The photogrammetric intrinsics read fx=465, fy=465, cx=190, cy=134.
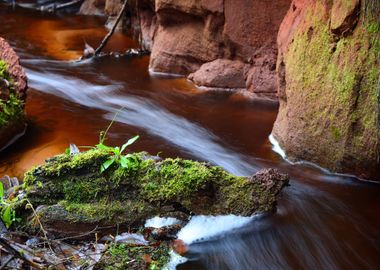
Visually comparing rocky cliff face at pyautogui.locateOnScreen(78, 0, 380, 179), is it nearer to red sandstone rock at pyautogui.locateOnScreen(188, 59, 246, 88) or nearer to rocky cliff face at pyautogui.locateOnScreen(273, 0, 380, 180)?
rocky cliff face at pyautogui.locateOnScreen(273, 0, 380, 180)

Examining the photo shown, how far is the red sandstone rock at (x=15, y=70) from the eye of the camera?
20.0 feet

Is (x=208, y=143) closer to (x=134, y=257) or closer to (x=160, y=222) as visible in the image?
(x=160, y=222)

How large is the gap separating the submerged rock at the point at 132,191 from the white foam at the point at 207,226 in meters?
0.05

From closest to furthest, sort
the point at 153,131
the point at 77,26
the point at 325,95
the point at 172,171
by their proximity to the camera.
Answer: the point at 172,171 → the point at 325,95 → the point at 153,131 → the point at 77,26

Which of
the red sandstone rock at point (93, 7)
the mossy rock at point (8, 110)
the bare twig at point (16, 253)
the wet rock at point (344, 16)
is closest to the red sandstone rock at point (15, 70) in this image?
the mossy rock at point (8, 110)

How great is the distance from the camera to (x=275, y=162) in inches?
217

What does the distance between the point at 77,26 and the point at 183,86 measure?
23.0 ft

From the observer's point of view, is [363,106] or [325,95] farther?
[325,95]

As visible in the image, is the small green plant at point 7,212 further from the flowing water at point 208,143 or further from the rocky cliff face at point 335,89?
the rocky cliff face at point 335,89

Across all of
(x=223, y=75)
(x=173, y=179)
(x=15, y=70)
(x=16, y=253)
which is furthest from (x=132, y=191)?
(x=223, y=75)

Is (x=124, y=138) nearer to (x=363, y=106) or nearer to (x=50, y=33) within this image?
(x=363, y=106)

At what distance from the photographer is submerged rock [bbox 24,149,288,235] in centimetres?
385

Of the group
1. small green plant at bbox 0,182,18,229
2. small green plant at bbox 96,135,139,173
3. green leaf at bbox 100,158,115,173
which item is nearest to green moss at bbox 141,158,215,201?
small green plant at bbox 96,135,139,173

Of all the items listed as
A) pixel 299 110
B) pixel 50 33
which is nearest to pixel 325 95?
pixel 299 110
